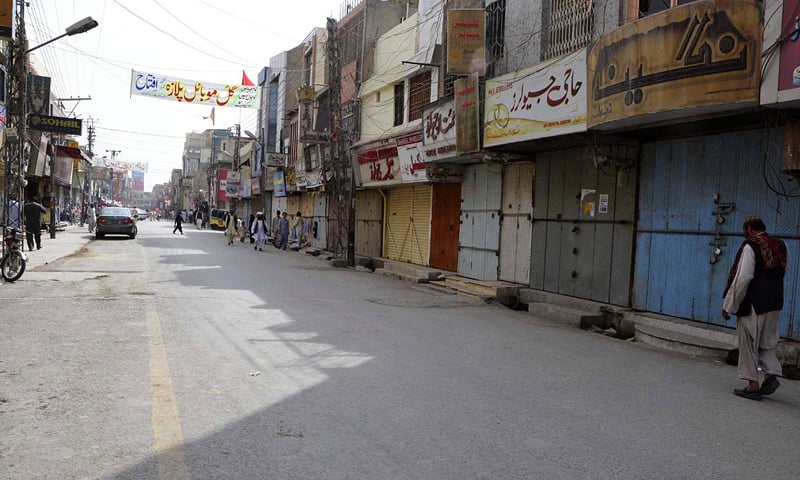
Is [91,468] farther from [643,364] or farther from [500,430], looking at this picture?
[643,364]

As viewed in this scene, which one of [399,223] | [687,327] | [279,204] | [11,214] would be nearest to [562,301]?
[687,327]

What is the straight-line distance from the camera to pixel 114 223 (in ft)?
101

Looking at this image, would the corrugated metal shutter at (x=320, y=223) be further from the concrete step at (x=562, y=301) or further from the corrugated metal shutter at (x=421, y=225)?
the concrete step at (x=562, y=301)

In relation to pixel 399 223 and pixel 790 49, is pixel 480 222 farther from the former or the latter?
pixel 790 49

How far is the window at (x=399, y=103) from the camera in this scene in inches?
875

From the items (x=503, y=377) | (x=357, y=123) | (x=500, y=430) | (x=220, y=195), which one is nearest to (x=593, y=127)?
(x=503, y=377)

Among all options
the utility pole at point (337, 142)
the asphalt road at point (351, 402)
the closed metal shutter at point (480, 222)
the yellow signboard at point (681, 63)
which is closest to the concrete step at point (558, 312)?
the asphalt road at point (351, 402)

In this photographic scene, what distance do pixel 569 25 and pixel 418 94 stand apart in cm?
865

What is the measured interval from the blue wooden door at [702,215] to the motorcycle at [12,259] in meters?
12.0

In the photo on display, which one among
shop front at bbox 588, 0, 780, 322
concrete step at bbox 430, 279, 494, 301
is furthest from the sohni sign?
shop front at bbox 588, 0, 780, 322

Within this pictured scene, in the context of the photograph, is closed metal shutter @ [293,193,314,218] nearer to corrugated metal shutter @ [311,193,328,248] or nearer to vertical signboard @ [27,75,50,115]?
corrugated metal shutter @ [311,193,328,248]

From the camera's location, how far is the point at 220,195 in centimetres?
7444

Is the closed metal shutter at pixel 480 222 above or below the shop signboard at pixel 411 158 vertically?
below

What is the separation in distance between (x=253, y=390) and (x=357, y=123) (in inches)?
858
